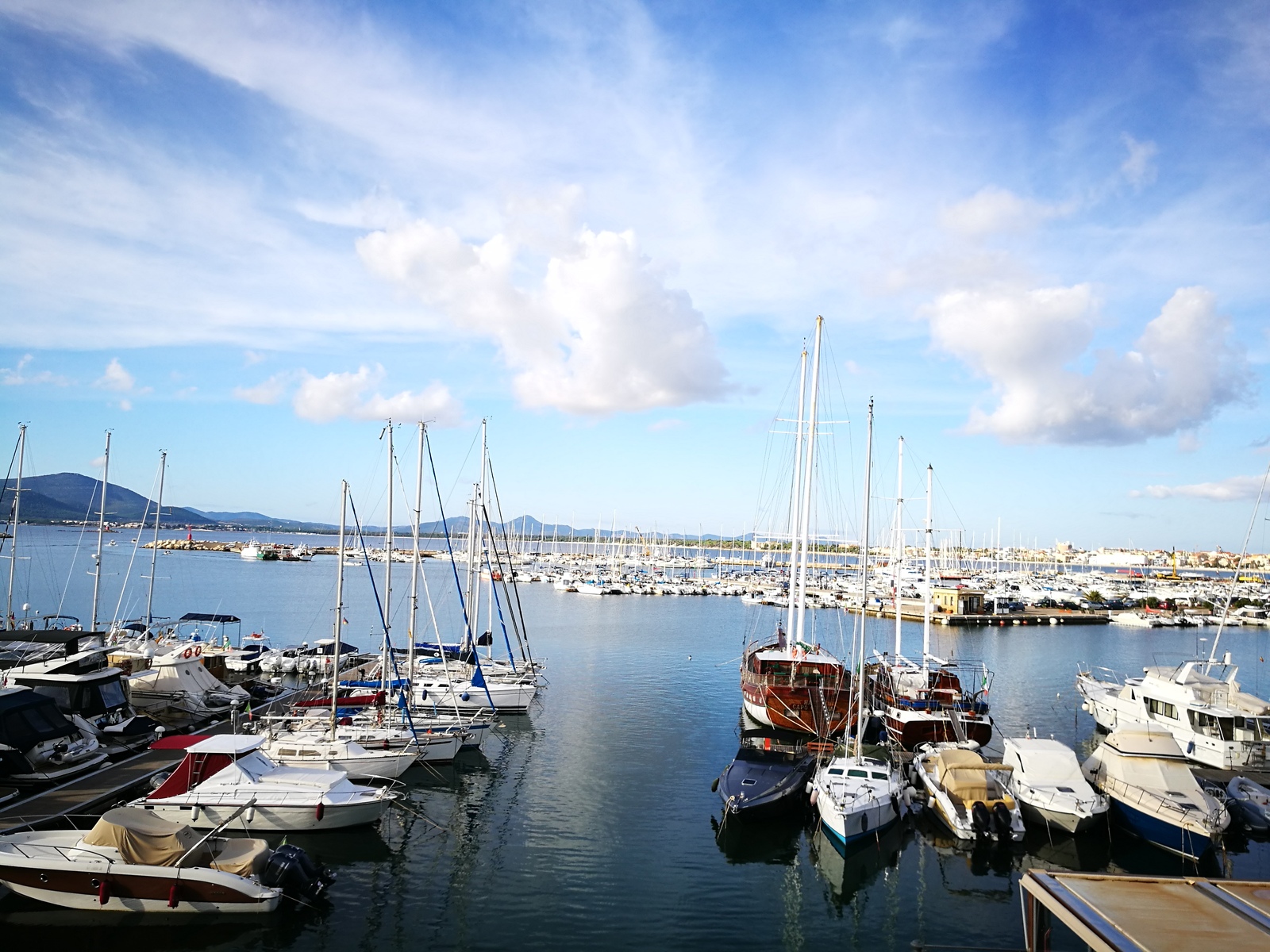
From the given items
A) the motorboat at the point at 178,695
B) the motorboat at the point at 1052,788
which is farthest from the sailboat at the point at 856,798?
the motorboat at the point at 178,695

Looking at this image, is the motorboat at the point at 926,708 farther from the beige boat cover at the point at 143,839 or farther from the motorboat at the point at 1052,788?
the beige boat cover at the point at 143,839

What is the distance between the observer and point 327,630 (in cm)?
6744

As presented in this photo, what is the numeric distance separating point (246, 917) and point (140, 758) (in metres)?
11.2

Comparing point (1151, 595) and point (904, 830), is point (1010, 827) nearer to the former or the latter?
point (904, 830)

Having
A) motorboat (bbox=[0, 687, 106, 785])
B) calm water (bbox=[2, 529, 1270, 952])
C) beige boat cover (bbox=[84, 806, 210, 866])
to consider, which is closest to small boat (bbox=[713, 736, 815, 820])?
calm water (bbox=[2, 529, 1270, 952])

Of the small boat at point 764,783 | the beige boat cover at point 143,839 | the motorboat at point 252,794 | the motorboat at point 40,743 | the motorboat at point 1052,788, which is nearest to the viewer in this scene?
the beige boat cover at point 143,839

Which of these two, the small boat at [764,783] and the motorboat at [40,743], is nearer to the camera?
the motorboat at [40,743]

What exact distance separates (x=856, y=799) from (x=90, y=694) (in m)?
26.4

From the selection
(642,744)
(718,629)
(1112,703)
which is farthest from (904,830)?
(718,629)

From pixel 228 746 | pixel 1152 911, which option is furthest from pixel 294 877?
pixel 1152 911

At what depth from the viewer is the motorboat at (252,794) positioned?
19516 millimetres

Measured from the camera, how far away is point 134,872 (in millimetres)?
15922

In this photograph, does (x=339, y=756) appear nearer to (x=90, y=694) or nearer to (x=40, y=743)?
(x=40, y=743)

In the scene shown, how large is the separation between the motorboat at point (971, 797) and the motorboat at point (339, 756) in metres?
16.6
